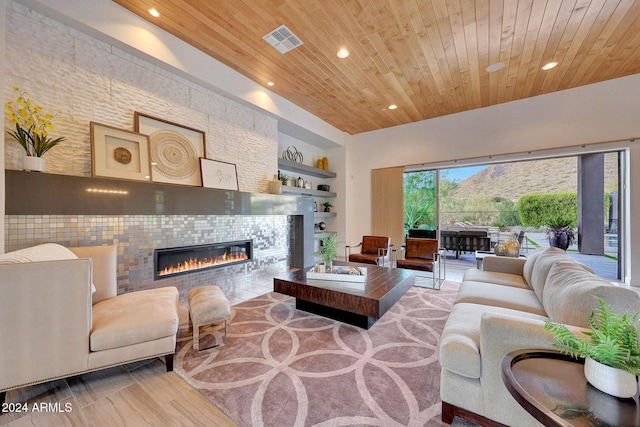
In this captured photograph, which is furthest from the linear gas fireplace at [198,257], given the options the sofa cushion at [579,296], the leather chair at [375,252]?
the sofa cushion at [579,296]

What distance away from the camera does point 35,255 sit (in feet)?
5.15

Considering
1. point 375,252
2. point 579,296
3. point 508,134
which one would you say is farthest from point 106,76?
point 508,134

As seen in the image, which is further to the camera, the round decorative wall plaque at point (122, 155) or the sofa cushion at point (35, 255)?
the round decorative wall plaque at point (122, 155)

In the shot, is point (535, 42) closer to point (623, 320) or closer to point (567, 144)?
point (567, 144)

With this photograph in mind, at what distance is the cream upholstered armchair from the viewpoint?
138 cm

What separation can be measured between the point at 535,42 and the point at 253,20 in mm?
3184

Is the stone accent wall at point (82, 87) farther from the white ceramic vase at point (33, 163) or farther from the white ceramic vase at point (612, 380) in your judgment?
the white ceramic vase at point (612, 380)

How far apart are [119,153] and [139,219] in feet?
2.45

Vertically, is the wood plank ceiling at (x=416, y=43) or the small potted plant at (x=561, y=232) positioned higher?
the wood plank ceiling at (x=416, y=43)

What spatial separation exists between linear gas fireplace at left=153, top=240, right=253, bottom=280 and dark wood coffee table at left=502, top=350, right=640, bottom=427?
3365 millimetres

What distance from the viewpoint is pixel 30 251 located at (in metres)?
1.59

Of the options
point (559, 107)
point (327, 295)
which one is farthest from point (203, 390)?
point (559, 107)

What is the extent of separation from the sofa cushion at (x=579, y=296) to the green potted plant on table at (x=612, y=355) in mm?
453

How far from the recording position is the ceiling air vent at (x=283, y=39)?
2590mm
